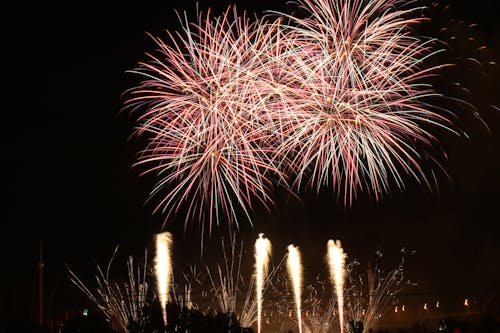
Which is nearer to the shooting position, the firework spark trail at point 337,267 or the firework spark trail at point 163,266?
the firework spark trail at point 163,266

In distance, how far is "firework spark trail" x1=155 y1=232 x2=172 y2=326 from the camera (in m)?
28.0

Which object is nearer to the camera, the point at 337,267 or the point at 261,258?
the point at 261,258

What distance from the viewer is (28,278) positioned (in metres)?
44.5

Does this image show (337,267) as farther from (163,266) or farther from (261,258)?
(163,266)

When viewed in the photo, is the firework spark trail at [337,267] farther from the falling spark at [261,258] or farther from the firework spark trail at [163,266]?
the firework spark trail at [163,266]

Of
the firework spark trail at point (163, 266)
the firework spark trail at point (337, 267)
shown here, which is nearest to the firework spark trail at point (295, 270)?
the firework spark trail at point (337, 267)

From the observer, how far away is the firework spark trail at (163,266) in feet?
91.8

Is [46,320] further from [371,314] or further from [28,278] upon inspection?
[371,314]

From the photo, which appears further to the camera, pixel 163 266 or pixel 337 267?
pixel 337 267

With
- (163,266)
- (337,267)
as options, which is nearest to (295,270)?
(337,267)

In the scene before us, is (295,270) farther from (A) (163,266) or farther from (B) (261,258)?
(A) (163,266)

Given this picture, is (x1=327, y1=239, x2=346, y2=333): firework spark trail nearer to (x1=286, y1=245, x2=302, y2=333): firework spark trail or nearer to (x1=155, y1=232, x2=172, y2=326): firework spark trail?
(x1=286, y1=245, x2=302, y2=333): firework spark trail

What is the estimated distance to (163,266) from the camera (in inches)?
1102

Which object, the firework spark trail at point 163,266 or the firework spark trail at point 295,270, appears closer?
the firework spark trail at point 163,266
